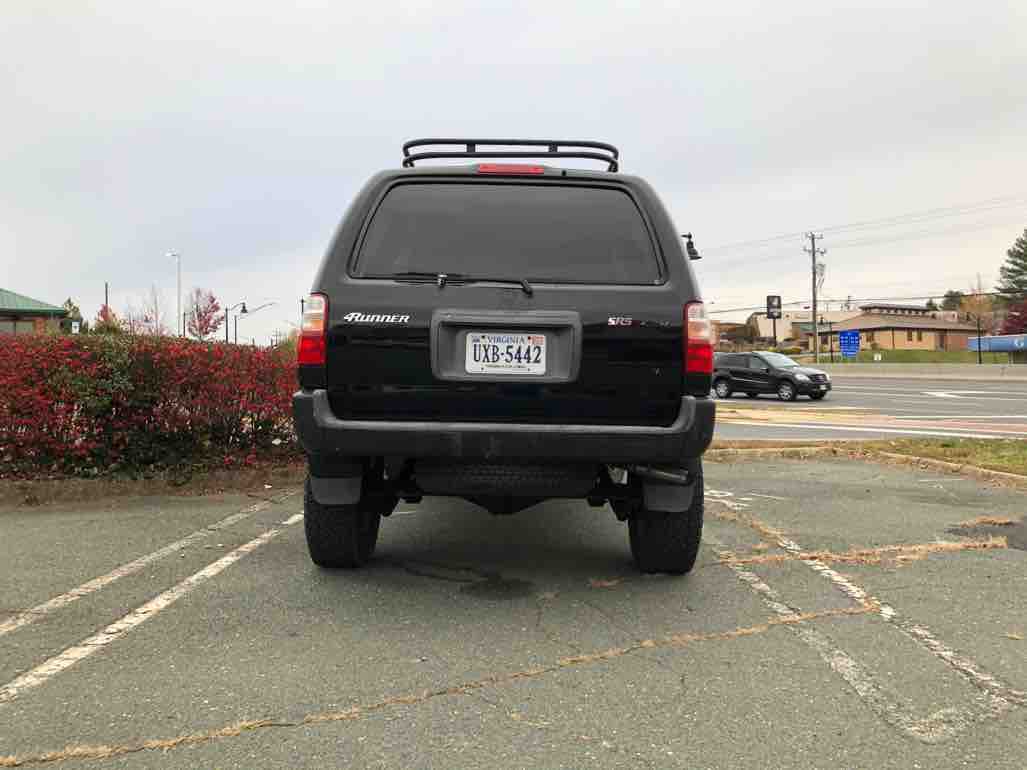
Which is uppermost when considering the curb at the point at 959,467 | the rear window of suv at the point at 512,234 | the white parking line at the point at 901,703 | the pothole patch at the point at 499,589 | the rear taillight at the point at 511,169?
the rear taillight at the point at 511,169

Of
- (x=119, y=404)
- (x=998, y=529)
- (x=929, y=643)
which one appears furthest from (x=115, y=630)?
(x=998, y=529)

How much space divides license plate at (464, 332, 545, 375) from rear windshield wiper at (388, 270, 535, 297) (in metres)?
0.23

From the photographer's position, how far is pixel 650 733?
7.86 feet

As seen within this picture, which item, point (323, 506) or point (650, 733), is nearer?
point (650, 733)

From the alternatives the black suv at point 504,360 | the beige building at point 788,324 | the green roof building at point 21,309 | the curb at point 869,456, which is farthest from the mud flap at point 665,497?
the beige building at point 788,324

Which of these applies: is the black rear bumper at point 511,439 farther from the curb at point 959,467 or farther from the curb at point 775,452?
the curb at point 775,452

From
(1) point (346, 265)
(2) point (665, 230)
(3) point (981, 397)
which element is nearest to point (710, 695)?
(2) point (665, 230)

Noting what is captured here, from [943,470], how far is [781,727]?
20.9 ft

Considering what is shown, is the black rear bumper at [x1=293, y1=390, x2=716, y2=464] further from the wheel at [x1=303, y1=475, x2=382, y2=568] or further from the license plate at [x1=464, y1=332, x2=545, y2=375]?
the wheel at [x1=303, y1=475, x2=382, y2=568]

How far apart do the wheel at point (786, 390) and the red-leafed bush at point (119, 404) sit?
63.4 feet

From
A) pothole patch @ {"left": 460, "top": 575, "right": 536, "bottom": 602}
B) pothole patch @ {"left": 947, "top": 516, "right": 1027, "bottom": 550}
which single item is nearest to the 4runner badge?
pothole patch @ {"left": 460, "top": 575, "right": 536, "bottom": 602}

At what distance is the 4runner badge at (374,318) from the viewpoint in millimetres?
3283

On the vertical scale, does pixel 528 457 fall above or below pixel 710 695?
above

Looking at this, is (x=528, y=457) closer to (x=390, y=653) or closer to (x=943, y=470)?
(x=390, y=653)
